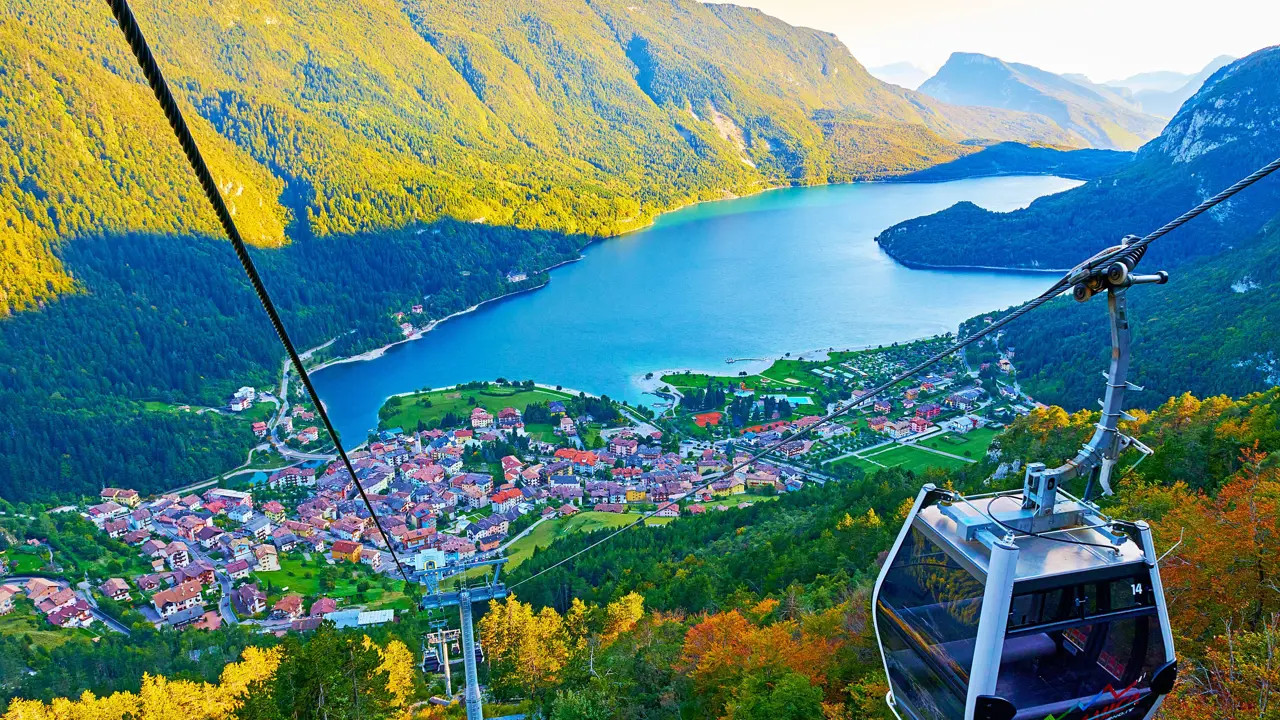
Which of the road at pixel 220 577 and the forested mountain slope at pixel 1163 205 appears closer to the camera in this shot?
the road at pixel 220 577

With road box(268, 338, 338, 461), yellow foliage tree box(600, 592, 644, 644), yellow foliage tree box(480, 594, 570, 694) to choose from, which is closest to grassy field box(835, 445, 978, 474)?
yellow foliage tree box(600, 592, 644, 644)

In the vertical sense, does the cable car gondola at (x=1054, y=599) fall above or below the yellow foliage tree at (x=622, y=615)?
above

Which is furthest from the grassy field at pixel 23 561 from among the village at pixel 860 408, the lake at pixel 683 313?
the village at pixel 860 408

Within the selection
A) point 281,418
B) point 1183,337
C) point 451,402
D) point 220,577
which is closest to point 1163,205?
point 1183,337

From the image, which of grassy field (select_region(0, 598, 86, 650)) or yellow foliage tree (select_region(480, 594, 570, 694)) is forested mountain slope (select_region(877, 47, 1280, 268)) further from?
grassy field (select_region(0, 598, 86, 650))

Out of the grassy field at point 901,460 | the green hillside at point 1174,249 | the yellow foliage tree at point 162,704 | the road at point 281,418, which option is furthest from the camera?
the road at point 281,418

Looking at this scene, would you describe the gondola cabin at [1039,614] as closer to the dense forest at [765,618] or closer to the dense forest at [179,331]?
the dense forest at [765,618]

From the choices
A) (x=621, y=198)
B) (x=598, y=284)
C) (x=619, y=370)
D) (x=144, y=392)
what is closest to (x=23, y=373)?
(x=144, y=392)
